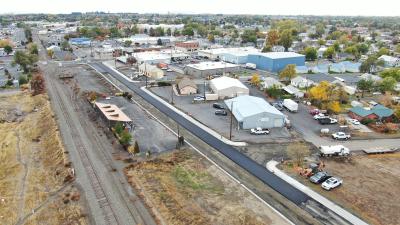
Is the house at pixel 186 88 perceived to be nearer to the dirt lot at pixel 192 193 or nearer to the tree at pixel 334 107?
the tree at pixel 334 107

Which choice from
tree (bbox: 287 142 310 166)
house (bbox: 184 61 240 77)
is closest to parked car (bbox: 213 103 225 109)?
tree (bbox: 287 142 310 166)

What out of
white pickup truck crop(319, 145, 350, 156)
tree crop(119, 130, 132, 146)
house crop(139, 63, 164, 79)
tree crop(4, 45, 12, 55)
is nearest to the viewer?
white pickup truck crop(319, 145, 350, 156)

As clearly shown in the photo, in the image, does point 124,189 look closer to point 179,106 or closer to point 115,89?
point 179,106

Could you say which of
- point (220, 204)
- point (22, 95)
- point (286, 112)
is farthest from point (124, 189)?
point (22, 95)

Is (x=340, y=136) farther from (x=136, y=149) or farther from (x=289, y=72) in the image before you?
(x=289, y=72)

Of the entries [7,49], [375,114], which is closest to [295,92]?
[375,114]

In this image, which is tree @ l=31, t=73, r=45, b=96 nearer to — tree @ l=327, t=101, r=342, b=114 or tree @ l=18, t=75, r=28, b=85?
tree @ l=18, t=75, r=28, b=85
